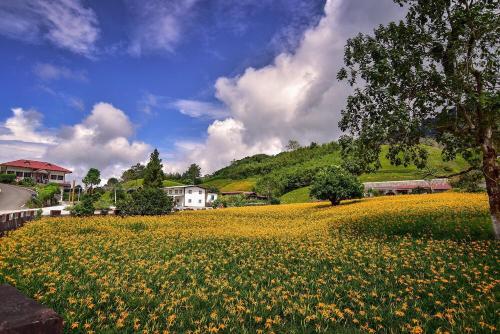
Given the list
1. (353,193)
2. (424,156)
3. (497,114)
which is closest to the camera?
(497,114)

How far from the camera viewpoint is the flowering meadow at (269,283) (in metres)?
6.82

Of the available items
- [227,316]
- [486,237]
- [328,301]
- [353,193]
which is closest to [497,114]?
[486,237]

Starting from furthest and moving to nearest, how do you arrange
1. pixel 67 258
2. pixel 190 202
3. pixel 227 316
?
pixel 190 202
pixel 67 258
pixel 227 316

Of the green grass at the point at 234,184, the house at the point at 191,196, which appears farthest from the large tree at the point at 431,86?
the green grass at the point at 234,184

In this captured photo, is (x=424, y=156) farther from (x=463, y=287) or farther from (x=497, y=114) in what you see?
(x=463, y=287)

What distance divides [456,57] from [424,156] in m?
4.99

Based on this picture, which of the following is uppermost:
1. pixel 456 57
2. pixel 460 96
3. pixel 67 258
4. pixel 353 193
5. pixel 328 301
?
pixel 456 57

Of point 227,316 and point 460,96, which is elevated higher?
point 460,96

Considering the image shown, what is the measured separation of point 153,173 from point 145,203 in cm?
2026

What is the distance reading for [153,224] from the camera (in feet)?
86.7

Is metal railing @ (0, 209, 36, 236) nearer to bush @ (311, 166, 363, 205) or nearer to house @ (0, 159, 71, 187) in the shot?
bush @ (311, 166, 363, 205)

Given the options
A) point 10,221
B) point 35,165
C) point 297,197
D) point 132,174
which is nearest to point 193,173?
point 132,174

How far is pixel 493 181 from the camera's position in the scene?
15.4 m

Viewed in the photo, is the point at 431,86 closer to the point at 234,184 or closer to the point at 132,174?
the point at 234,184
